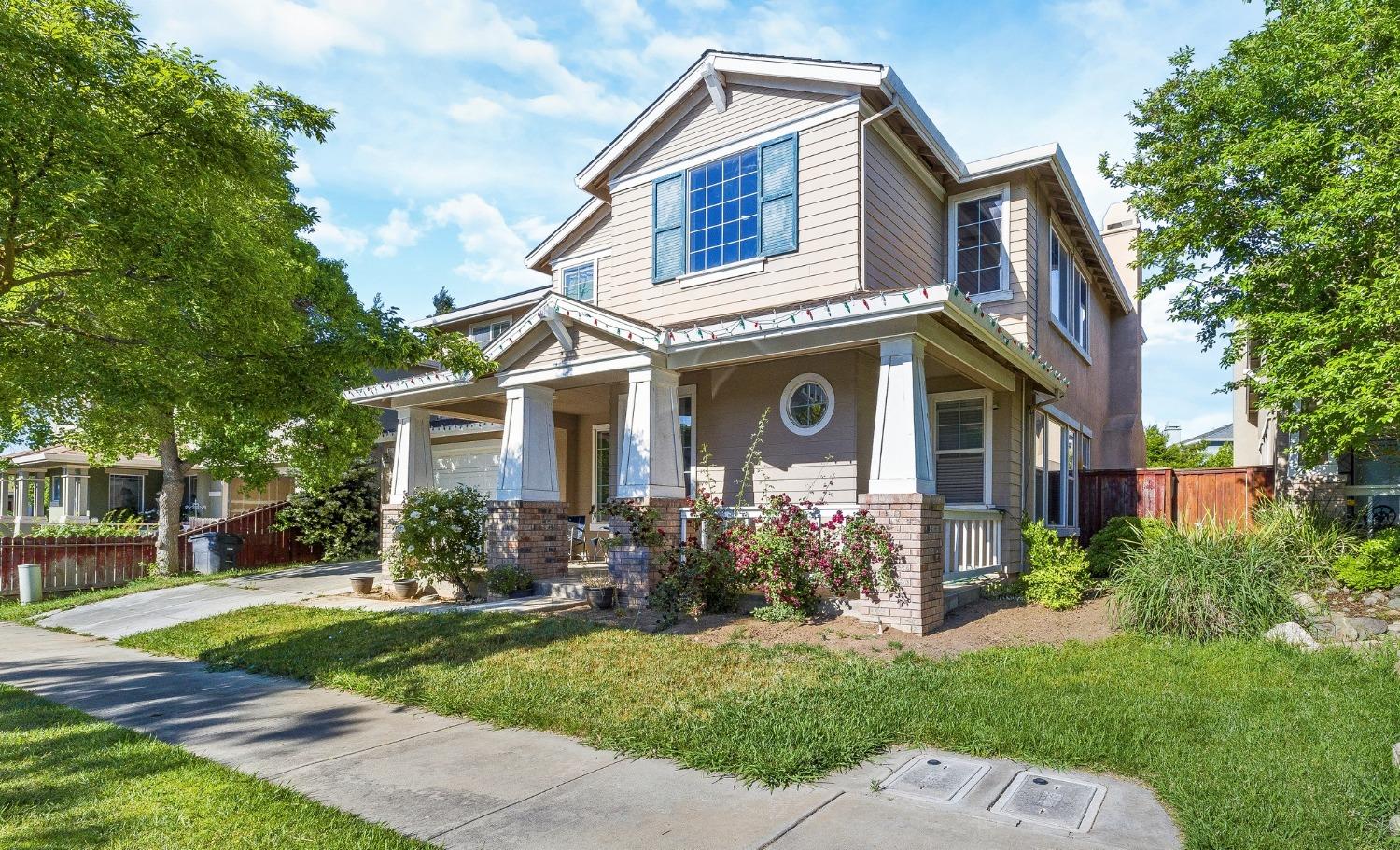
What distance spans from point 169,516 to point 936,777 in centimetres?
1679

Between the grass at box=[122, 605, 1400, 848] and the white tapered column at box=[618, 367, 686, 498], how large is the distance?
2.00 meters

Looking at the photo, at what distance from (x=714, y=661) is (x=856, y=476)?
13.4 ft

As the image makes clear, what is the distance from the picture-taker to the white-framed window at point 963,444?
10.9m

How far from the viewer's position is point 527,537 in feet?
35.1

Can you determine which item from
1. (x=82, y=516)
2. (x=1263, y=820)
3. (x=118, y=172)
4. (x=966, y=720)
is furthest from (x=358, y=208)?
(x=82, y=516)

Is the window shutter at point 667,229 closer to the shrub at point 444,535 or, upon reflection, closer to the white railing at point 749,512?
the white railing at point 749,512

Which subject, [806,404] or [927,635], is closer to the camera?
[927,635]

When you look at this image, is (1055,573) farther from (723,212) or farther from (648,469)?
(723,212)

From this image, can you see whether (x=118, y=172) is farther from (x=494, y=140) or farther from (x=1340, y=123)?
(x=1340, y=123)

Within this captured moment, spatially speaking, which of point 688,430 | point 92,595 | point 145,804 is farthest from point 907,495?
point 92,595

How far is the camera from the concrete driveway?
1070 centimetres

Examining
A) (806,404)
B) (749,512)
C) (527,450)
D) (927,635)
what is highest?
(806,404)

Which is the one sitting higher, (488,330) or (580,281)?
(580,281)

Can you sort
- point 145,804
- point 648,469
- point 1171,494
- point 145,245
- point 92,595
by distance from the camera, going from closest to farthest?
point 145,804 < point 145,245 < point 648,469 < point 1171,494 < point 92,595
